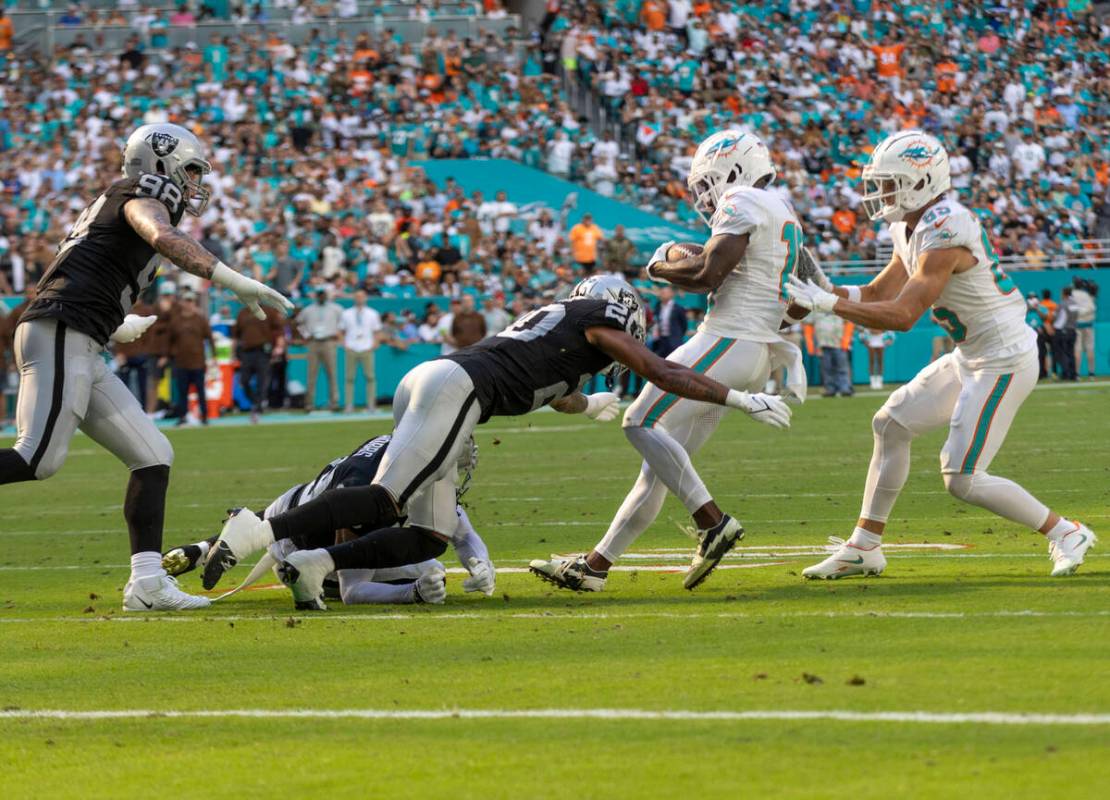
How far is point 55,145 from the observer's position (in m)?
28.8

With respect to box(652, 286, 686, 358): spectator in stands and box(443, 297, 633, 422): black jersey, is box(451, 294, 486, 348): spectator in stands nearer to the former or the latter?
box(652, 286, 686, 358): spectator in stands

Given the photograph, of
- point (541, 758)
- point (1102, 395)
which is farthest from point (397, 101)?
point (541, 758)

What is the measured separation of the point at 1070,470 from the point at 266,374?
546 inches

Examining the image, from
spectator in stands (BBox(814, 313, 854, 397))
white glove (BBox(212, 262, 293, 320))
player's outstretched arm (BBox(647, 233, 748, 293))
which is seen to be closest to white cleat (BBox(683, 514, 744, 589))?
player's outstretched arm (BBox(647, 233, 748, 293))

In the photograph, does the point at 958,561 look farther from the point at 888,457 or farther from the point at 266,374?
the point at 266,374

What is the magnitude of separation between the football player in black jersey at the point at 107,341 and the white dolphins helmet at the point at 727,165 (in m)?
2.26

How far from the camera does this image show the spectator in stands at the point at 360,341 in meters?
24.5

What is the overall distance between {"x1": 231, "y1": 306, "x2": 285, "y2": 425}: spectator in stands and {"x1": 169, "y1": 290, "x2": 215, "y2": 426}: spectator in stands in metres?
0.57

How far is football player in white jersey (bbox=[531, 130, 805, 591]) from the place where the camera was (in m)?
7.60

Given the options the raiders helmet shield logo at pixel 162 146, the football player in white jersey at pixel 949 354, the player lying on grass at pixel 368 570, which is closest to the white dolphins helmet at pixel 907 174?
the football player in white jersey at pixel 949 354

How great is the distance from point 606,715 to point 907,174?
3.58 meters

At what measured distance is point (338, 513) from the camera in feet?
23.0

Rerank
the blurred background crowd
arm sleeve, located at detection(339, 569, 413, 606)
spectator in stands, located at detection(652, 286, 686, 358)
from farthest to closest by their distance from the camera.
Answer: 1. the blurred background crowd
2. spectator in stands, located at detection(652, 286, 686, 358)
3. arm sleeve, located at detection(339, 569, 413, 606)

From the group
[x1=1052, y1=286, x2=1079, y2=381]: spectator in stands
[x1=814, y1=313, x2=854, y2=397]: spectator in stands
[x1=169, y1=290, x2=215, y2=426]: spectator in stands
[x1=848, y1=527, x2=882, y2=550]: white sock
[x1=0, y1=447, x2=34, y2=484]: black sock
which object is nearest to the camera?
[x1=0, y1=447, x2=34, y2=484]: black sock
